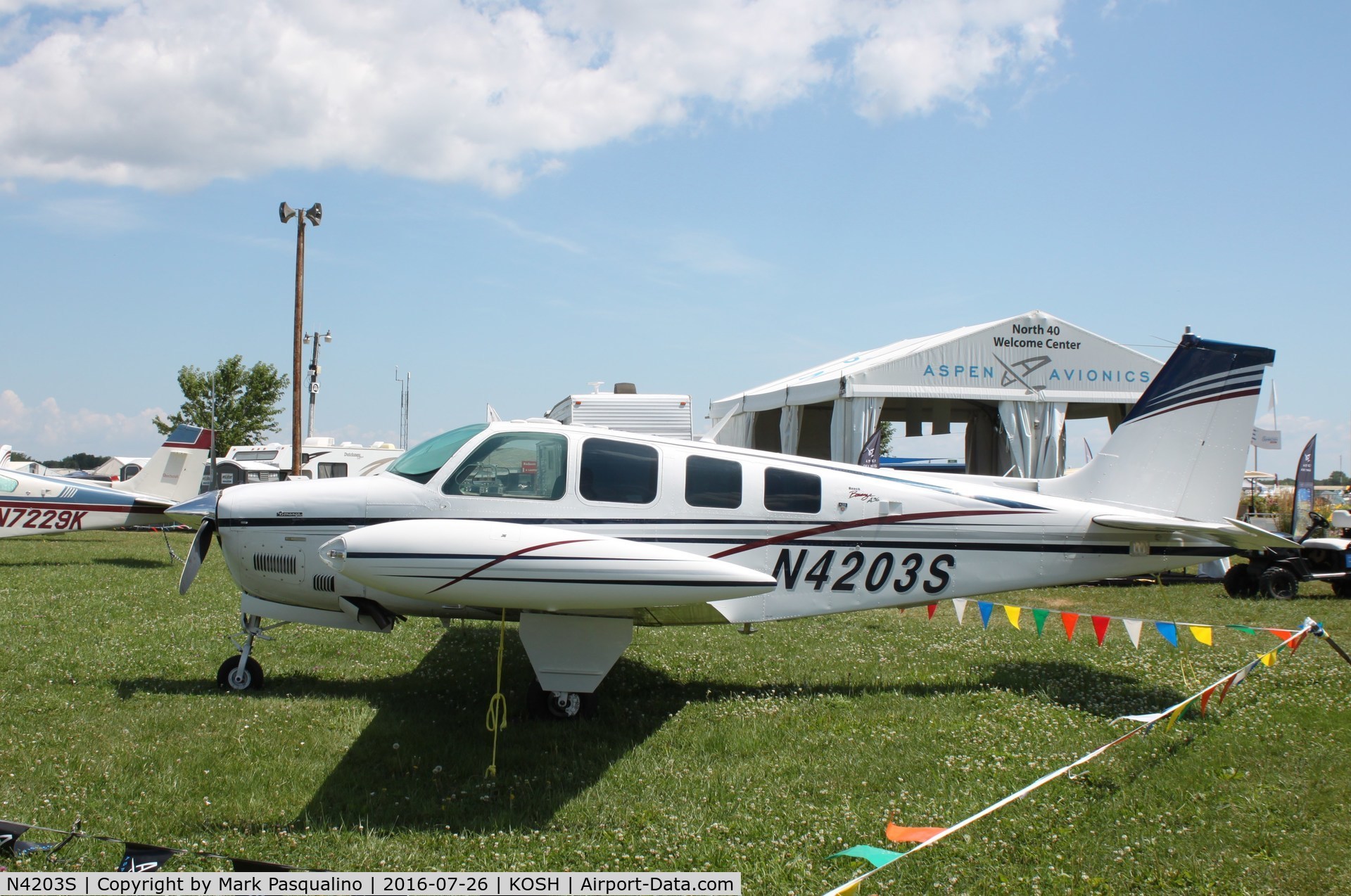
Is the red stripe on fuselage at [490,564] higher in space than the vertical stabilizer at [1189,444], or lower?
lower

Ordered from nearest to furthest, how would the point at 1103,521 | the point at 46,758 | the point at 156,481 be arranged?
the point at 46,758
the point at 1103,521
the point at 156,481

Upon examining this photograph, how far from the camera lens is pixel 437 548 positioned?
190 inches

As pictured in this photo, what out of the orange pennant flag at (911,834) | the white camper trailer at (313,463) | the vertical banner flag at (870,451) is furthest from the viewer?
the white camper trailer at (313,463)

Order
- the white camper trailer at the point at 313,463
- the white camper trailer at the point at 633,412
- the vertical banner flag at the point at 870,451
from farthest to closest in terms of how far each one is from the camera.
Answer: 1. the white camper trailer at the point at 313,463
2. the vertical banner flag at the point at 870,451
3. the white camper trailer at the point at 633,412

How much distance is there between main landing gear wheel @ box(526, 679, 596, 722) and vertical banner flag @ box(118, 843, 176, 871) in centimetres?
283

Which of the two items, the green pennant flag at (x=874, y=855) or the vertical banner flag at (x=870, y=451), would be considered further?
the vertical banner flag at (x=870, y=451)

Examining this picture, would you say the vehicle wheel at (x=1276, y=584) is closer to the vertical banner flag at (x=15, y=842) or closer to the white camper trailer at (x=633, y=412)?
the white camper trailer at (x=633, y=412)

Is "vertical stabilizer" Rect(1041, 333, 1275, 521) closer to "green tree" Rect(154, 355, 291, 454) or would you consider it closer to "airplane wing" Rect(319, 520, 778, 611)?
"airplane wing" Rect(319, 520, 778, 611)

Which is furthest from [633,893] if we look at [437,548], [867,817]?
[437,548]

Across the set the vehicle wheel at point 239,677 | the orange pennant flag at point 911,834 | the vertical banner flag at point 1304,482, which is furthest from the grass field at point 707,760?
the vertical banner flag at point 1304,482

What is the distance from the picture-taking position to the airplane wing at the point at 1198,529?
21.9 feet

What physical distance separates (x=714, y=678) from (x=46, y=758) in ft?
15.6

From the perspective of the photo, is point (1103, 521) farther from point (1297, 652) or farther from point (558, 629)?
point (558, 629)

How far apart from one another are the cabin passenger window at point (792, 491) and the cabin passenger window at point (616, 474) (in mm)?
895
